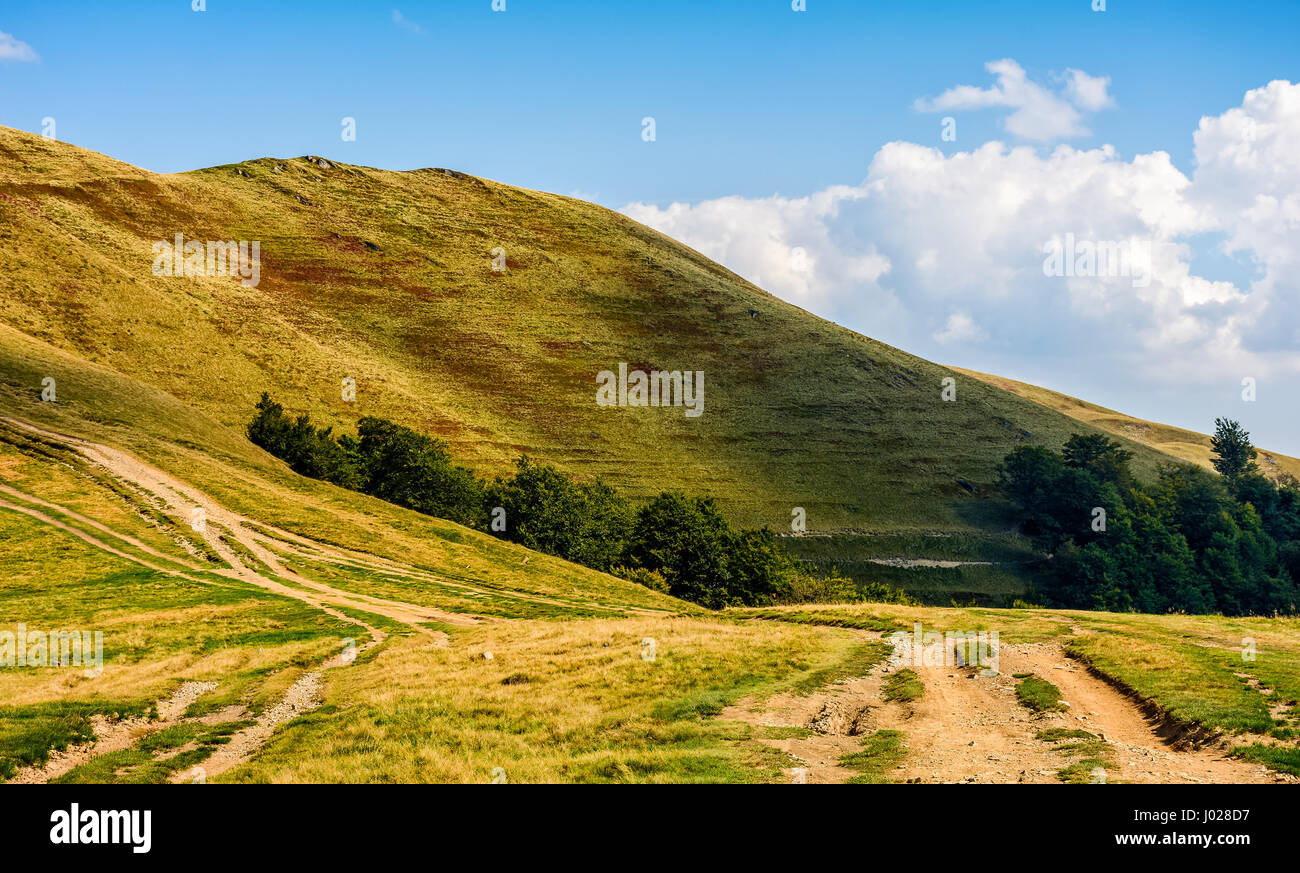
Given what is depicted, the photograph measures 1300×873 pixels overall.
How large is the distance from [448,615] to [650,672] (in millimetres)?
23251

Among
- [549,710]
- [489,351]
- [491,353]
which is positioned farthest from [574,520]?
[489,351]

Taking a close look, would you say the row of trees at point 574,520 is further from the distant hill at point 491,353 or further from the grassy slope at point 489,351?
the grassy slope at point 489,351

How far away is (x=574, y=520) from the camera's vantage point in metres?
85.9

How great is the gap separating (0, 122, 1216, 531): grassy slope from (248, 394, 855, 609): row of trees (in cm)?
2591

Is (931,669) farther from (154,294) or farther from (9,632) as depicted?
(154,294)

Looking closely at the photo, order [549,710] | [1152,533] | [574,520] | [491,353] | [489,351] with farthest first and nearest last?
[489,351]
[491,353]
[1152,533]
[574,520]
[549,710]

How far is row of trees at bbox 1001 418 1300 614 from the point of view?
343 ft

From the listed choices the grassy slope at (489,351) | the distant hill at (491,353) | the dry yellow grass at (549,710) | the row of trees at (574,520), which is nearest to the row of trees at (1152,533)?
the distant hill at (491,353)

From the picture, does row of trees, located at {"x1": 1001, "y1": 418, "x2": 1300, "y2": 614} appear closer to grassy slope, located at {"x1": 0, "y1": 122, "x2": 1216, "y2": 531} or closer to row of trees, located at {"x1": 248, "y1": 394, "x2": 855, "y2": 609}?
grassy slope, located at {"x1": 0, "y1": 122, "x2": 1216, "y2": 531}

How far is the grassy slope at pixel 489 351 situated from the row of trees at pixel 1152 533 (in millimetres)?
10343

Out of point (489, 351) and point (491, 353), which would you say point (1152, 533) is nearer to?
point (491, 353)

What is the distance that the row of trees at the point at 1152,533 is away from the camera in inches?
4117

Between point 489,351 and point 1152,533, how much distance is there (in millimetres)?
118133
